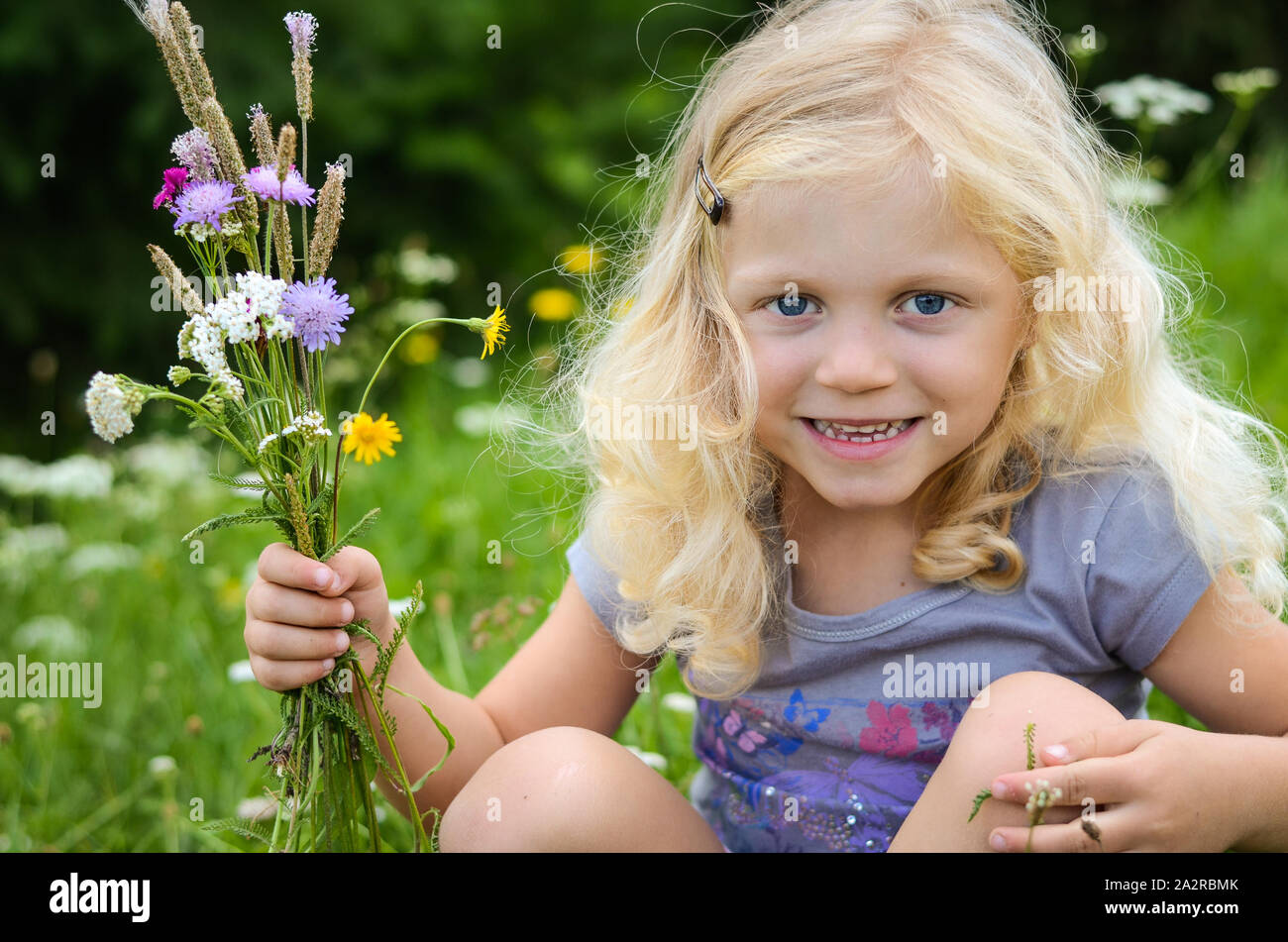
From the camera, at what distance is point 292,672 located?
115cm

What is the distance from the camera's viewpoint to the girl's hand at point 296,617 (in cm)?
114

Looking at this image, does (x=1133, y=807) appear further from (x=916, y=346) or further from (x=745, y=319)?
(x=745, y=319)

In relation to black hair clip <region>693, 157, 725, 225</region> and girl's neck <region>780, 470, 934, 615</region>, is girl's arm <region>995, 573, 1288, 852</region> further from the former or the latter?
black hair clip <region>693, 157, 725, 225</region>

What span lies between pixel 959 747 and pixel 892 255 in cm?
47

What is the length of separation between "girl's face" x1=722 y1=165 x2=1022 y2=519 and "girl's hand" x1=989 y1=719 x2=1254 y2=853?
328 millimetres

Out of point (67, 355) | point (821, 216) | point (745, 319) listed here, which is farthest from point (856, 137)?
point (67, 355)

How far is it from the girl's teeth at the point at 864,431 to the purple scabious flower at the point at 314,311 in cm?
53

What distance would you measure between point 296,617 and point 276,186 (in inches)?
14.9

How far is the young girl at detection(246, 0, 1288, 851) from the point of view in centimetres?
124

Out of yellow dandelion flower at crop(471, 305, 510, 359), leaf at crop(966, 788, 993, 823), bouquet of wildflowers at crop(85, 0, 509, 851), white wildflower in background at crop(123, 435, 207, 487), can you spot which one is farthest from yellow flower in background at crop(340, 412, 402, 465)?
white wildflower in background at crop(123, 435, 207, 487)

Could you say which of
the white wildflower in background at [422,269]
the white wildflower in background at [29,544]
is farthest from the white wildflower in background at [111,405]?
the white wildflower in background at [29,544]

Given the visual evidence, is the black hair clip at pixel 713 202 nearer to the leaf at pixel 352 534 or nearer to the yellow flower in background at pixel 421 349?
the leaf at pixel 352 534

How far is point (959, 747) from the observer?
1186mm
